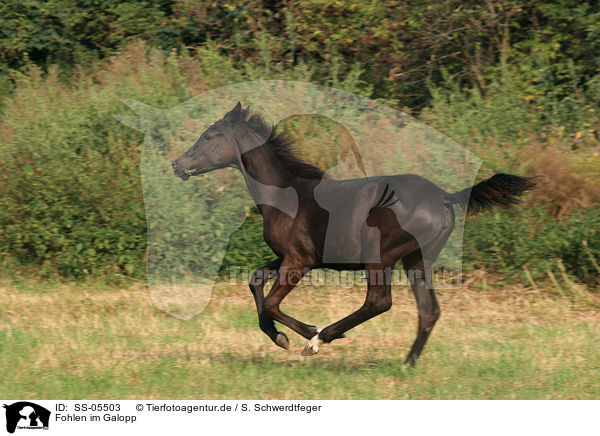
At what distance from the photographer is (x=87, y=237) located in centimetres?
957

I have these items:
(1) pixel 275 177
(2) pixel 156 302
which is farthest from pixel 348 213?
(2) pixel 156 302

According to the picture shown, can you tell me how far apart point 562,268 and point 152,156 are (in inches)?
204

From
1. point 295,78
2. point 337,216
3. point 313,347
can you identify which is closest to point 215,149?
point 337,216

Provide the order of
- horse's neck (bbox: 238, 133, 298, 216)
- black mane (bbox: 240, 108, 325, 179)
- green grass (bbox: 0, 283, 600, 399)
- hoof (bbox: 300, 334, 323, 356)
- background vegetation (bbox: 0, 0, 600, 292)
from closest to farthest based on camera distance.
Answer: green grass (bbox: 0, 283, 600, 399)
hoof (bbox: 300, 334, 323, 356)
horse's neck (bbox: 238, 133, 298, 216)
black mane (bbox: 240, 108, 325, 179)
background vegetation (bbox: 0, 0, 600, 292)

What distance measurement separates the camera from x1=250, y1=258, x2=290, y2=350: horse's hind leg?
19.6 ft

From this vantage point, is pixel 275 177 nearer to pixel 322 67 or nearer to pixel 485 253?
pixel 485 253

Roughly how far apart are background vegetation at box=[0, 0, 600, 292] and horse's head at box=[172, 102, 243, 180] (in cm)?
332

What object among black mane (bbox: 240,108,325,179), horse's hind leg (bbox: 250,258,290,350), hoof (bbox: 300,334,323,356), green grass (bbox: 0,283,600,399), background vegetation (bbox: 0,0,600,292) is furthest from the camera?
background vegetation (bbox: 0,0,600,292)

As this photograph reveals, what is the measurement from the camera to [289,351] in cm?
665

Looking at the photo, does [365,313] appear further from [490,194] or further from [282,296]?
[490,194]

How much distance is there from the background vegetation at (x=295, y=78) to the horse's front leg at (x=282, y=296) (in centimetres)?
358

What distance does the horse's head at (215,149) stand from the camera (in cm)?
625

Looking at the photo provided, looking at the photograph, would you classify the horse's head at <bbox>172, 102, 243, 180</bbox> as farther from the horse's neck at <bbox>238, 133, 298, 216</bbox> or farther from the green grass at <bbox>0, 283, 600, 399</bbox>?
the green grass at <bbox>0, 283, 600, 399</bbox>

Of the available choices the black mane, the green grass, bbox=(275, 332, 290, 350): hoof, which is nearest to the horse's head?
the black mane
